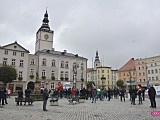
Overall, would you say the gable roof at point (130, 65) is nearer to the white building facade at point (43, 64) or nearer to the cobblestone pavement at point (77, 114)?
the white building facade at point (43, 64)

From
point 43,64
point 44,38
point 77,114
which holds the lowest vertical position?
point 77,114

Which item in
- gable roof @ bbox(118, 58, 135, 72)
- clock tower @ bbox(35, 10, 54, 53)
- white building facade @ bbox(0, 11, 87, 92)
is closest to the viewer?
white building facade @ bbox(0, 11, 87, 92)

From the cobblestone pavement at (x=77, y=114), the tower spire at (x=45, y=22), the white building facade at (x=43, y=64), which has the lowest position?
the cobblestone pavement at (x=77, y=114)

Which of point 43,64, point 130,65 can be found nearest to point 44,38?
point 43,64

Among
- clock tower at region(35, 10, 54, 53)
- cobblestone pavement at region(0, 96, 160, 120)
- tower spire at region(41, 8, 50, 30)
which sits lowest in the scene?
cobblestone pavement at region(0, 96, 160, 120)

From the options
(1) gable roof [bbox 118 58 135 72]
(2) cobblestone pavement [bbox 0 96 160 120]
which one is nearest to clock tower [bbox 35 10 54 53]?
(1) gable roof [bbox 118 58 135 72]

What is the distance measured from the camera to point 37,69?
52.2 metres

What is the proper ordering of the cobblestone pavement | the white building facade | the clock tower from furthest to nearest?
the clock tower → the white building facade → the cobblestone pavement

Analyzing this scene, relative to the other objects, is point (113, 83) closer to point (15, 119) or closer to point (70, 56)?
point (70, 56)

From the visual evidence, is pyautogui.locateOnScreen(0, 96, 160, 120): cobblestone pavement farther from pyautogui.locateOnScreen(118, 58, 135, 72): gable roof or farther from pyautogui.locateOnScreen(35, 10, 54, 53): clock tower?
pyautogui.locateOnScreen(118, 58, 135, 72): gable roof

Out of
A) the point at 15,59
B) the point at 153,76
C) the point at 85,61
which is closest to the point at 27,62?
the point at 15,59

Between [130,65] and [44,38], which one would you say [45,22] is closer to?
[44,38]

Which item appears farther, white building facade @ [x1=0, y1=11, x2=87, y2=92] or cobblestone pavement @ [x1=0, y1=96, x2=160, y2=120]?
white building facade @ [x1=0, y1=11, x2=87, y2=92]

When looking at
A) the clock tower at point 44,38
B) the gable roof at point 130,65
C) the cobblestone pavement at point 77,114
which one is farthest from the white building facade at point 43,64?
Result: the gable roof at point 130,65
